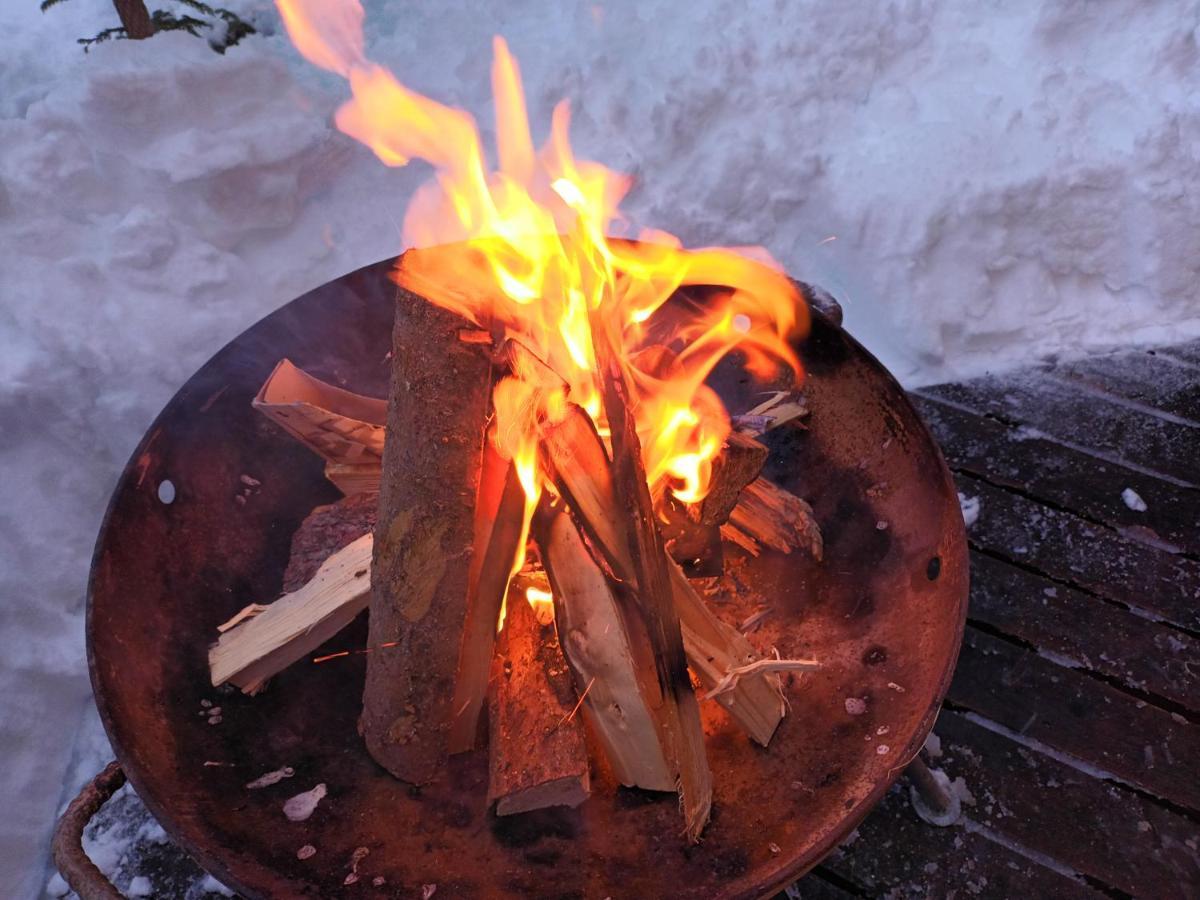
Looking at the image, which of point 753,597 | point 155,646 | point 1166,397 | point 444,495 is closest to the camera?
point 444,495

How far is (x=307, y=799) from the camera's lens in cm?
157

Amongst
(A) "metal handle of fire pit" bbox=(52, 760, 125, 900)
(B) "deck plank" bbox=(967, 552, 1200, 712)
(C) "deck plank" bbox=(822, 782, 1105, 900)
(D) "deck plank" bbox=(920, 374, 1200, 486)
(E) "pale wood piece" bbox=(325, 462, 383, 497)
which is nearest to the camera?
(A) "metal handle of fire pit" bbox=(52, 760, 125, 900)

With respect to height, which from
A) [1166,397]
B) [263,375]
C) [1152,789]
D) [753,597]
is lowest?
[1152,789]

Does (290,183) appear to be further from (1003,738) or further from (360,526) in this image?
(1003,738)

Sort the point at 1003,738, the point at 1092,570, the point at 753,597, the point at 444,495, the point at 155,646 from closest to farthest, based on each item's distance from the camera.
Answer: the point at 444,495 < the point at 155,646 < the point at 753,597 < the point at 1003,738 < the point at 1092,570

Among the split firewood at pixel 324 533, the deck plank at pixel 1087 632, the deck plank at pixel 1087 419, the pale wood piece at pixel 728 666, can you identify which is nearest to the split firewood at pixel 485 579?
the pale wood piece at pixel 728 666

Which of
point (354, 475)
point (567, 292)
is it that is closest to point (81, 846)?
point (354, 475)

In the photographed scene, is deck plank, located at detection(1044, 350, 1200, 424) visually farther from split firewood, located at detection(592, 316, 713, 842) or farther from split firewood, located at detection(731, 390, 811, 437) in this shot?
split firewood, located at detection(592, 316, 713, 842)

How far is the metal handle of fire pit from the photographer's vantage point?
1401 millimetres

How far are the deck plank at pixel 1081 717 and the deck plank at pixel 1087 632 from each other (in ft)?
0.17

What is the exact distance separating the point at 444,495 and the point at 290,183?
190cm

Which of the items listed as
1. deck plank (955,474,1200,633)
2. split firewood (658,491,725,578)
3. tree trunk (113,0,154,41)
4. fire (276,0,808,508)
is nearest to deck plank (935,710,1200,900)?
deck plank (955,474,1200,633)

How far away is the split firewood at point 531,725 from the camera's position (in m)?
1.52

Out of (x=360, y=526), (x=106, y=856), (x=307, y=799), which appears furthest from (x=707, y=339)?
(x=106, y=856)
